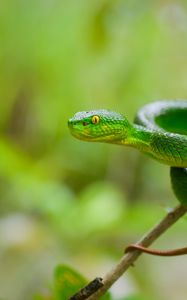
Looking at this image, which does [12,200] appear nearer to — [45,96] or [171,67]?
[45,96]

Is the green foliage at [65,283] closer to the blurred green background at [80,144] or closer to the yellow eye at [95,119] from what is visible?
the yellow eye at [95,119]

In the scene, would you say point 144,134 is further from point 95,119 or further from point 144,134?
point 95,119

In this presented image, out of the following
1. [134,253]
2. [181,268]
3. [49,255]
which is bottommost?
[181,268]

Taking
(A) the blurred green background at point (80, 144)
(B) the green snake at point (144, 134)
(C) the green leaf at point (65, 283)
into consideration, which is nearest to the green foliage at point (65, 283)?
(C) the green leaf at point (65, 283)

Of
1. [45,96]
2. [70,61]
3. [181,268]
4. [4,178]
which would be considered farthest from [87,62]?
[181,268]

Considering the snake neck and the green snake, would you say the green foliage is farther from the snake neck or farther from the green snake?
the snake neck

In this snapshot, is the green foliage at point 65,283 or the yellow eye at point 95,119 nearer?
the green foliage at point 65,283

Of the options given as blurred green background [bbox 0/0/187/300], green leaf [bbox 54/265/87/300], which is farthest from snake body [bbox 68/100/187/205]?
blurred green background [bbox 0/0/187/300]
